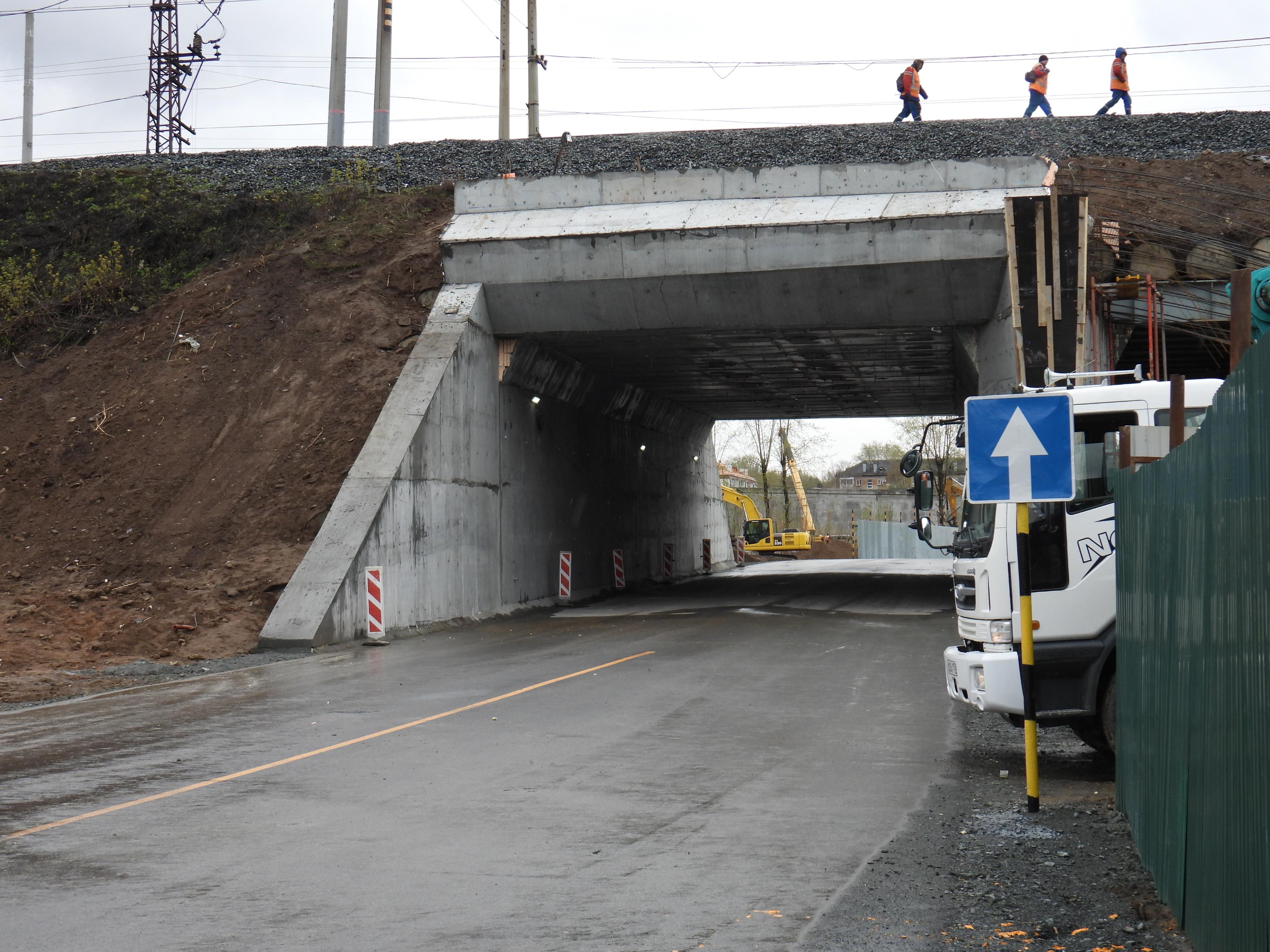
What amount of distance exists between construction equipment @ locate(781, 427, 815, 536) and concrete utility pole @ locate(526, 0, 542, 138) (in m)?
37.8

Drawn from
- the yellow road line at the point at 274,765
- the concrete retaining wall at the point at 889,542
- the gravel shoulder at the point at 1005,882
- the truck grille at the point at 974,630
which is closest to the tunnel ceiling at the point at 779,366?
the yellow road line at the point at 274,765

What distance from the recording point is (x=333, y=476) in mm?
21500

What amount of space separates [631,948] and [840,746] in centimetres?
539

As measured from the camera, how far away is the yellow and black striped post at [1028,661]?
7727mm

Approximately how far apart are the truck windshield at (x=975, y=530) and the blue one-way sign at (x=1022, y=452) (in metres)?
1.10

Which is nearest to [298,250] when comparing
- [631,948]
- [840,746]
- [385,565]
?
[385,565]

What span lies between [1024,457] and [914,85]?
2761 cm

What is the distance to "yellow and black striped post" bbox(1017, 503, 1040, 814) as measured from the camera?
7727 millimetres

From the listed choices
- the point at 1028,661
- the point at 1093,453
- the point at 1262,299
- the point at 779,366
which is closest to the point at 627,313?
the point at 779,366

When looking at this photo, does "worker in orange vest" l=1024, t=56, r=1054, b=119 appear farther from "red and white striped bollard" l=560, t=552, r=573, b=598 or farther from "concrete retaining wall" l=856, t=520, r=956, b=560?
"concrete retaining wall" l=856, t=520, r=956, b=560

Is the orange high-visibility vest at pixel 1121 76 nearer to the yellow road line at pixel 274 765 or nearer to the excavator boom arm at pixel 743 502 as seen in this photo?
the yellow road line at pixel 274 765

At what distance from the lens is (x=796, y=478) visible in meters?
79.9

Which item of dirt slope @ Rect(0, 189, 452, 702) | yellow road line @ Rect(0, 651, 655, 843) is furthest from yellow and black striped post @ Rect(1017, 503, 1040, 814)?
dirt slope @ Rect(0, 189, 452, 702)

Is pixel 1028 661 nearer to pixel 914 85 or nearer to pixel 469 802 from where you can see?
pixel 469 802
